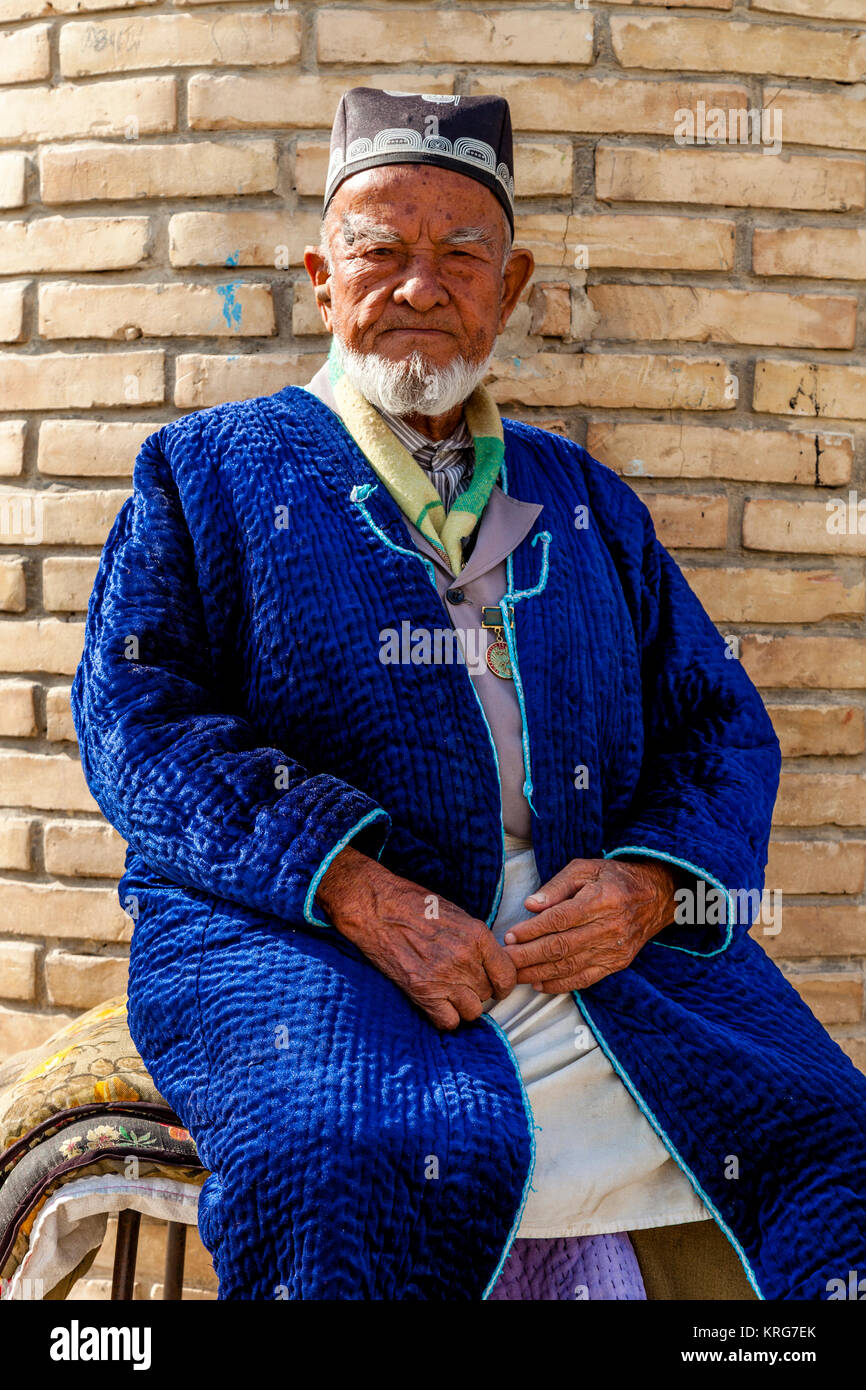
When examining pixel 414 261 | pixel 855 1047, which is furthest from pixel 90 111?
pixel 855 1047

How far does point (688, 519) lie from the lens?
7.79 ft

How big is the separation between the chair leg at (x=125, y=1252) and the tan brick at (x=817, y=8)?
105 inches

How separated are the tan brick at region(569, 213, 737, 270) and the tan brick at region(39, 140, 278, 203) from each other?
666 millimetres

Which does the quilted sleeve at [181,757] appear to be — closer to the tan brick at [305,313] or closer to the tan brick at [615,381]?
the tan brick at [305,313]

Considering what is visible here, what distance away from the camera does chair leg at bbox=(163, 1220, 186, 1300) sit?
6.97ft

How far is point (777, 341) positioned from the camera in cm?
236

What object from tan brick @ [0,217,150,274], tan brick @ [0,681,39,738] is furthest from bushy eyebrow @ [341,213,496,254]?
tan brick @ [0,681,39,738]

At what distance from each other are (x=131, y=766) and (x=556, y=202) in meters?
1.50

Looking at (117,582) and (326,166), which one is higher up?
(326,166)

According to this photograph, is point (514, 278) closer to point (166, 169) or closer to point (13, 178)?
point (166, 169)

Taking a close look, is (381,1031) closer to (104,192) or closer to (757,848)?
(757,848)

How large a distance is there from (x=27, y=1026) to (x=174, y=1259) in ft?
1.94

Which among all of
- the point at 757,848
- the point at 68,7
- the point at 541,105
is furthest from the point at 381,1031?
the point at 68,7

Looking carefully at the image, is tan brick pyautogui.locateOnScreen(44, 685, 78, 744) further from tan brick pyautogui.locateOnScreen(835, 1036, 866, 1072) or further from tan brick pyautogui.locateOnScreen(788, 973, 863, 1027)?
tan brick pyautogui.locateOnScreen(835, 1036, 866, 1072)
